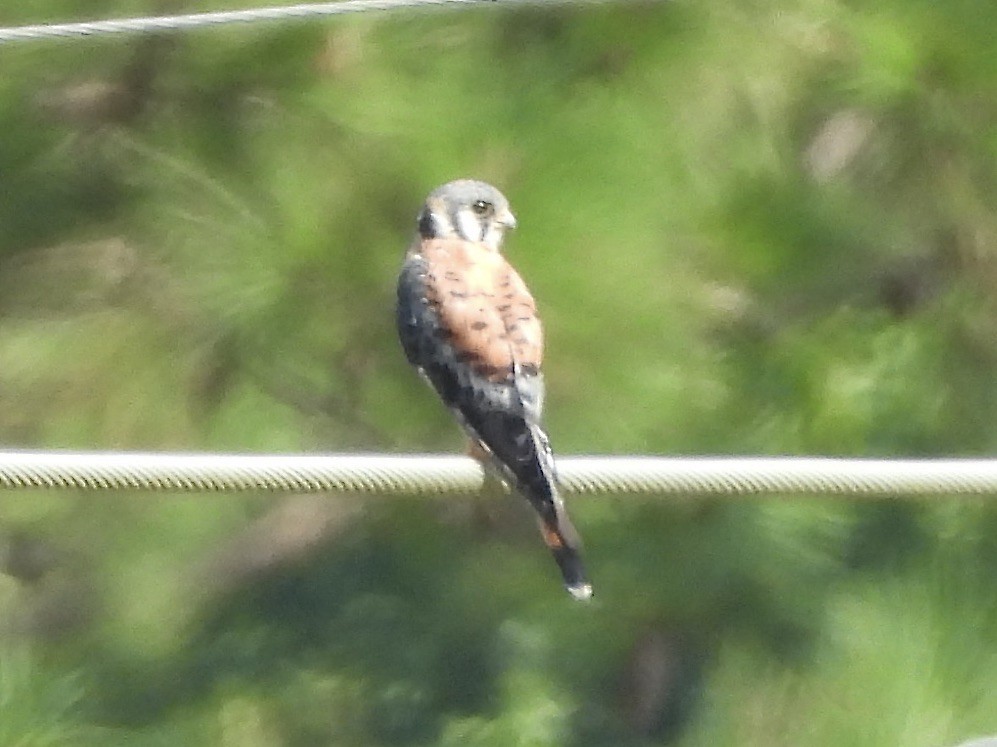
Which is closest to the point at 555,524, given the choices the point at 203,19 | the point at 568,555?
the point at 568,555

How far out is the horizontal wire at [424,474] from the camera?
110 cm

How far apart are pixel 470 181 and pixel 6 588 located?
71cm

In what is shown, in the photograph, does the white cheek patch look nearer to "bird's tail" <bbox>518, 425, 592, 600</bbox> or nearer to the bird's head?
the bird's head

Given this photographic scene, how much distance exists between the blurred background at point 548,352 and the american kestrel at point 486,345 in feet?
0.09

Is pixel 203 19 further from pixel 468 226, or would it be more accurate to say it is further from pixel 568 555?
pixel 568 555

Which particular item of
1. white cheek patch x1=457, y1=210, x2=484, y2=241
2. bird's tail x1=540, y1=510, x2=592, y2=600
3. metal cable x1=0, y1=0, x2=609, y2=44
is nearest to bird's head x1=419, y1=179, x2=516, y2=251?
white cheek patch x1=457, y1=210, x2=484, y2=241

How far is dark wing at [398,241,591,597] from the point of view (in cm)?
134

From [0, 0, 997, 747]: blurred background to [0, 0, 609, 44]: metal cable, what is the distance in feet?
0.30

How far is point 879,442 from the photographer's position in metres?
1.42

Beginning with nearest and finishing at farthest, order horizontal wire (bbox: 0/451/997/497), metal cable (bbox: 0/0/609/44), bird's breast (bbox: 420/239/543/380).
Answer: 1. horizontal wire (bbox: 0/451/997/497)
2. metal cable (bbox: 0/0/609/44)
3. bird's breast (bbox: 420/239/543/380)

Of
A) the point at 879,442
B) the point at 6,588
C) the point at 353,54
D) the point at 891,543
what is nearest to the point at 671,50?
the point at 353,54

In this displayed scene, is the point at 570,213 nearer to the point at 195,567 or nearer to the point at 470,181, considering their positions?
the point at 470,181

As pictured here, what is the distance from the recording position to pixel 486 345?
1.48m

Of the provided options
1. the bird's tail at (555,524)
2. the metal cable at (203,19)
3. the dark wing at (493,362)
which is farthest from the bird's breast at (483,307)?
the metal cable at (203,19)
